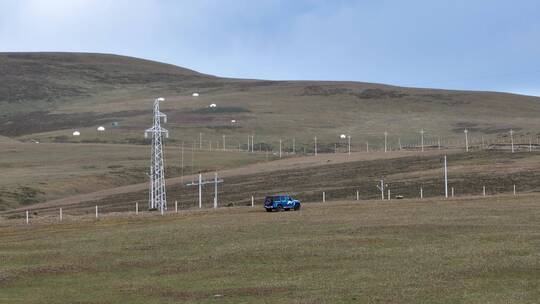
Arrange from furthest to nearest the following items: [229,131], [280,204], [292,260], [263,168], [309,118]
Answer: [309,118]
[229,131]
[263,168]
[280,204]
[292,260]

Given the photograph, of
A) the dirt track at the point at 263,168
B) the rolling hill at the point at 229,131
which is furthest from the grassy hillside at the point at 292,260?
the dirt track at the point at 263,168

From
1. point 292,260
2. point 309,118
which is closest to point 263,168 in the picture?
point 309,118

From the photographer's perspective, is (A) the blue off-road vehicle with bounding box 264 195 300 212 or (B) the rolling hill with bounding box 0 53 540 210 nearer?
(A) the blue off-road vehicle with bounding box 264 195 300 212

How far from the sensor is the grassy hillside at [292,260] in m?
24.7

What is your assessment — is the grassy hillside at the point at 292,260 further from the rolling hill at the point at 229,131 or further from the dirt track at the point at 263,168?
the dirt track at the point at 263,168

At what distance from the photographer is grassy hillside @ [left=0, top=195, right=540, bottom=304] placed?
24.7 m

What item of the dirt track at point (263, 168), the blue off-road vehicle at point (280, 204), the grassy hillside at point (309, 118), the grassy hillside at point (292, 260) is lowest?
the grassy hillside at point (292, 260)

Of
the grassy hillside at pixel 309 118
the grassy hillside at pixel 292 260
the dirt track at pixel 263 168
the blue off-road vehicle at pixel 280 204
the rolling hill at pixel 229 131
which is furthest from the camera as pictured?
the grassy hillside at pixel 309 118

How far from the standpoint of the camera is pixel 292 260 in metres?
32.2

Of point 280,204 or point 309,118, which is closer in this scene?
point 280,204

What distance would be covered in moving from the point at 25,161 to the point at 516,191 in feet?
235

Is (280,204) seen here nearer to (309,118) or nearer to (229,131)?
(229,131)

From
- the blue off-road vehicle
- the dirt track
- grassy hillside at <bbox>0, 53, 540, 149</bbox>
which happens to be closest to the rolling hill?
grassy hillside at <bbox>0, 53, 540, 149</bbox>

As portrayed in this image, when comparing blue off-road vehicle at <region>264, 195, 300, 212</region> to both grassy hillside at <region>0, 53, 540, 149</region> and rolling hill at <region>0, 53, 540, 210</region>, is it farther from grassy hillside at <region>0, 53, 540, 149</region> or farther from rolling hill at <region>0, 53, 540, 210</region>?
grassy hillside at <region>0, 53, 540, 149</region>
